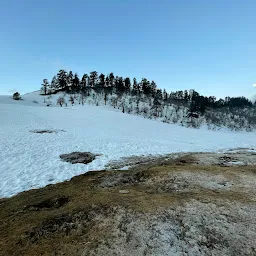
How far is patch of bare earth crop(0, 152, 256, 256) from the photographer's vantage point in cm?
511

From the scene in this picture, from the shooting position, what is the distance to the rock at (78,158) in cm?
1532

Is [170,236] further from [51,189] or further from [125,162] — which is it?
[125,162]

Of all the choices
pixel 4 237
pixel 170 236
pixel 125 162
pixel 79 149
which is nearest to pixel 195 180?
pixel 170 236

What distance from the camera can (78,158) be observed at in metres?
16.2

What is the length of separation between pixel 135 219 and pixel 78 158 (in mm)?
10823

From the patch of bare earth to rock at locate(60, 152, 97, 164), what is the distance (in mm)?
5508

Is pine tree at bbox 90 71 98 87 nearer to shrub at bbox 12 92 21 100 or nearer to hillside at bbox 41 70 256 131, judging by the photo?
hillside at bbox 41 70 256 131

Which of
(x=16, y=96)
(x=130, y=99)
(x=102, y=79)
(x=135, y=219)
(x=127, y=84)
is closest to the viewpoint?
(x=135, y=219)

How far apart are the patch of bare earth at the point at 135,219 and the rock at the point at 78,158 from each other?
18.1ft

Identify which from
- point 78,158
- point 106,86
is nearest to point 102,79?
point 106,86

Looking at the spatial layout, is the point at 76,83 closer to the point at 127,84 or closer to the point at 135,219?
the point at 127,84

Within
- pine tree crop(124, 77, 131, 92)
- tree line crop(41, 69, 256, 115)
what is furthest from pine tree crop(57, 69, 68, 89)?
pine tree crop(124, 77, 131, 92)

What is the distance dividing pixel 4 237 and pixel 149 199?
457 centimetres

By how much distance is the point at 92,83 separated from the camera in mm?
134000
